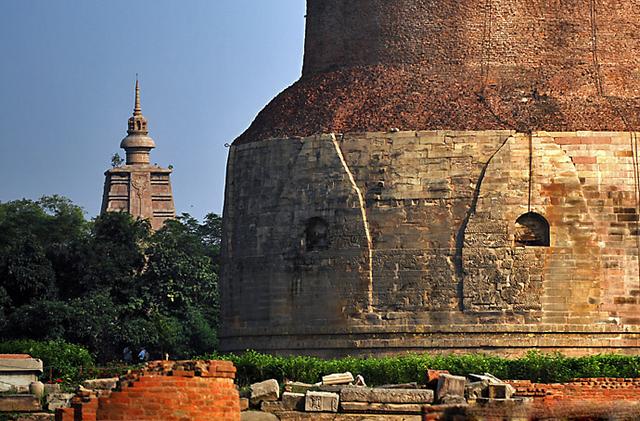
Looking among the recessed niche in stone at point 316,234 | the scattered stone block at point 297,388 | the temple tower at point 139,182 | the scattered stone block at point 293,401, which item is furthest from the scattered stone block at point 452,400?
the temple tower at point 139,182

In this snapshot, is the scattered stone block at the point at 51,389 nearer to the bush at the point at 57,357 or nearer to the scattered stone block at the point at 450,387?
the bush at the point at 57,357

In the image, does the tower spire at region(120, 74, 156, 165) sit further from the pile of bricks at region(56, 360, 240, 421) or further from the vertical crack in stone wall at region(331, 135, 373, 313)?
the pile of bricks at region(56, 360, 240, 421)

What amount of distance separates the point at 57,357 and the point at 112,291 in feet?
37.3

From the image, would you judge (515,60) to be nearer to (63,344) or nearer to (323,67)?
(323,67)

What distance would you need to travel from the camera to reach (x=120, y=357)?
45.9 metres

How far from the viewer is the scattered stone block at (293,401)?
953 inches

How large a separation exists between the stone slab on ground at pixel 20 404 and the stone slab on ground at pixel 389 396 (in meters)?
4.28

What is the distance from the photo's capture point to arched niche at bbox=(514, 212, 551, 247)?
35.8 meters

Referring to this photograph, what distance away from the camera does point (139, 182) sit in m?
84.4

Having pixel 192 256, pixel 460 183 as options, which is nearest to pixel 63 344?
pixel 460 183

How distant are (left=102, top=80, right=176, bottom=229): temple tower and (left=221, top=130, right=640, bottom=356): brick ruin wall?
156 ft

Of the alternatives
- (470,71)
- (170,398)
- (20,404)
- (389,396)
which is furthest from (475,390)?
(470,71)

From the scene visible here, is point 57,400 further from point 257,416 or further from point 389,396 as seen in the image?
point 389,396

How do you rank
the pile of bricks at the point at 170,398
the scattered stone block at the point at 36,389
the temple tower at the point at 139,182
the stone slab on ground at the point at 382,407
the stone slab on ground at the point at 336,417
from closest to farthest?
the pile of bricks at the point at 170,398
the stone slab on ground at the point at 336,417
the stone slab on ground at the point at 382,407
the scattered stone block at the point at 36,389
the temple tower at the point at 139,182
